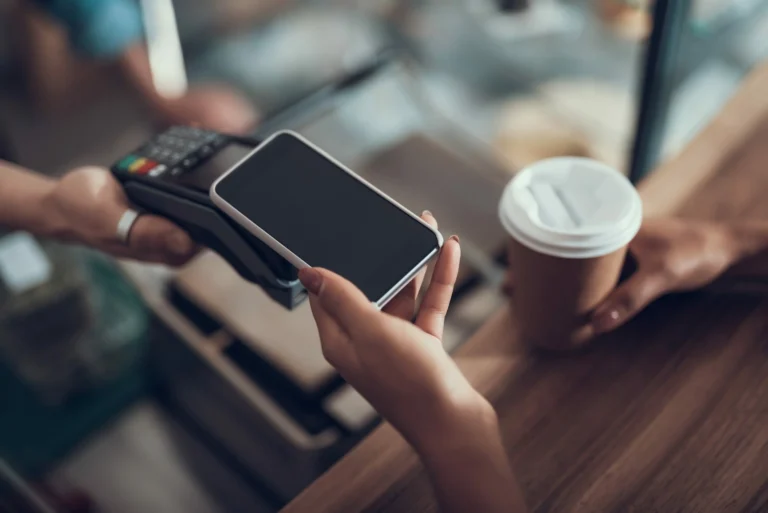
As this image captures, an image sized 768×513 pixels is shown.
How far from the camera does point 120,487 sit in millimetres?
1217

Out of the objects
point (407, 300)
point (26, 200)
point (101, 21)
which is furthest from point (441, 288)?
point (101, 21)

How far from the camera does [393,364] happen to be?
0.49 metres

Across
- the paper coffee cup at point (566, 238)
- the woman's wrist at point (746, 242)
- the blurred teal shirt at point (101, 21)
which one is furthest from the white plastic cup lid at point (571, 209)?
the blurred teal shirt at point (101, 21)

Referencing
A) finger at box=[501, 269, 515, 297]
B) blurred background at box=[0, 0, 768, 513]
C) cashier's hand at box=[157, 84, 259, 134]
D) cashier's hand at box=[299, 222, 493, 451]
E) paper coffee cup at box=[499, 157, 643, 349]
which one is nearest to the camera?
cashier's hand at box=[299, 222, 493, 451]

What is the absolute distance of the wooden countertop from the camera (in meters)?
0.58

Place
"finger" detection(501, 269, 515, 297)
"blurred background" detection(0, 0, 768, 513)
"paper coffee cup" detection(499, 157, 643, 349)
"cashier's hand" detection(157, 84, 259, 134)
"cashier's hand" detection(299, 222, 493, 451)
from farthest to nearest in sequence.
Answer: "cashier's hand" detection(157, 84, 259, 134)
"blurred background" detection(0, 0, 768, 513)
"finger" detection(501, 269, 515, 297)
"paper coffee cup" detection(499, 157, 643, 349)
"cashier's hand" detection(299, 222, 493, 451)

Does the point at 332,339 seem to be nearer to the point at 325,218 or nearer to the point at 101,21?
the point at 325,218

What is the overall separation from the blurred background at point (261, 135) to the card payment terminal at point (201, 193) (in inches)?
6.0

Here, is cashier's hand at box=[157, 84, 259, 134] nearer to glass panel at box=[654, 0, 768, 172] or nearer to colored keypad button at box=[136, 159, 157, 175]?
colored keypad button at box=[136, 159, 157, 175]

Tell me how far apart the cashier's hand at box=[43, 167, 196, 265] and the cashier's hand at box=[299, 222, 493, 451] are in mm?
216

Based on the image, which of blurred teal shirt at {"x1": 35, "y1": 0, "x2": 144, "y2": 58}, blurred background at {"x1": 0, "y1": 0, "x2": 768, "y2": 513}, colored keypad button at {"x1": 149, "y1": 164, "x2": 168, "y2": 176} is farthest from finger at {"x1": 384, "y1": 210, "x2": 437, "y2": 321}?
blurred teal shirt at {"x1": 35, "y1": 0, "x2": 144, "y2": 58}

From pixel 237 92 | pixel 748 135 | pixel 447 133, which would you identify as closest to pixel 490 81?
pixel 447 133

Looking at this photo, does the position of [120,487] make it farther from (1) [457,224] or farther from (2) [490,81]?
(2) [490,81]

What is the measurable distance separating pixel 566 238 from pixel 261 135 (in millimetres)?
714
